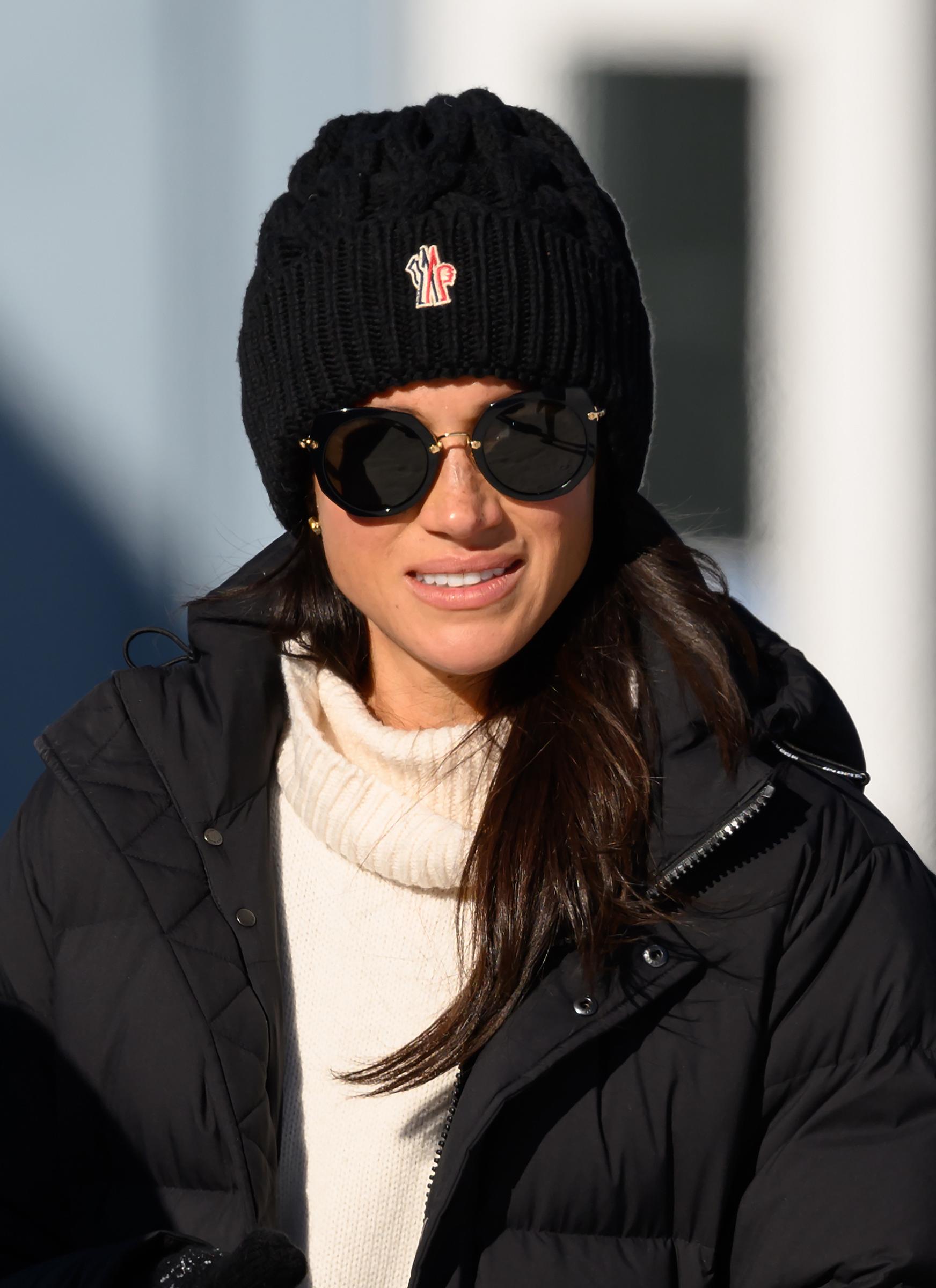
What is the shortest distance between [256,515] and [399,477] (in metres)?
1.33

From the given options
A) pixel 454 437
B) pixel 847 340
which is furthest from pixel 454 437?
pixel 847 340

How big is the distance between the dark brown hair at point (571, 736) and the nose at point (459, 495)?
0.27 m

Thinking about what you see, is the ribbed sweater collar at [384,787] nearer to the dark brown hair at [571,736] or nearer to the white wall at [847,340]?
the dark brown hair at [571,736]

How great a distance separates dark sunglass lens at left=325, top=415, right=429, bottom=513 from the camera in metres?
1.80

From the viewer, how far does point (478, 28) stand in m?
3.05

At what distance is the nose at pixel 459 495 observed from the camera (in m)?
1.79

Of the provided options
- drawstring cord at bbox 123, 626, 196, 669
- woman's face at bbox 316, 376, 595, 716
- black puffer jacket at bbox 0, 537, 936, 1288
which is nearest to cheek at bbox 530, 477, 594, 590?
woman's face at bbox 316, 376, 595, 716

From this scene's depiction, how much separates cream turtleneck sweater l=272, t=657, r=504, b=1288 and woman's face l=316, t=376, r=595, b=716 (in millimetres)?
181

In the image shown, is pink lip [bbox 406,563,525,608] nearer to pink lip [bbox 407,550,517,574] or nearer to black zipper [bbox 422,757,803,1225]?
pink lip [bbox 407,550,517,574]

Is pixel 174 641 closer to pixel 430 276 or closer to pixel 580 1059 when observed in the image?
pixel 430 276

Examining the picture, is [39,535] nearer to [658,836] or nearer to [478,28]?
[478,28]

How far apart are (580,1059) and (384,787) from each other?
45cm

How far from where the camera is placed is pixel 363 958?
188cm

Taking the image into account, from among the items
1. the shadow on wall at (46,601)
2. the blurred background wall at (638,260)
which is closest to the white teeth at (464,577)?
the blurred background wall at (638,260)
